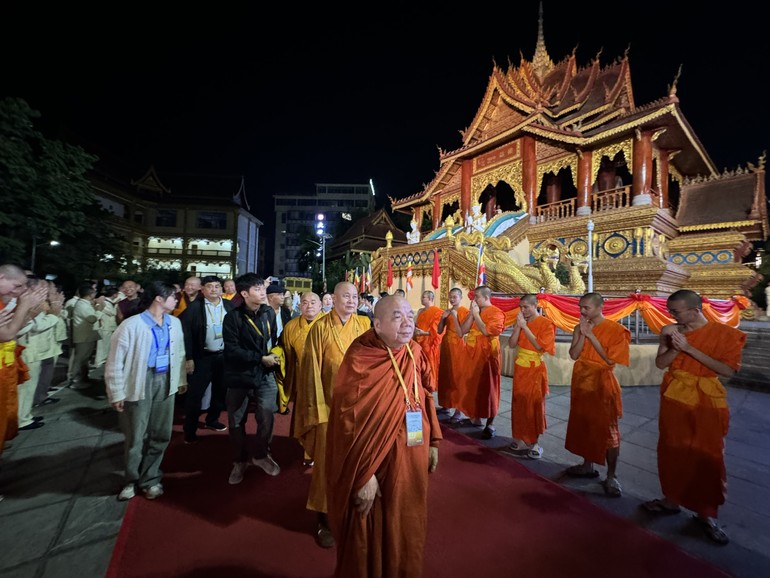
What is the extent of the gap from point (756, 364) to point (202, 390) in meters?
11.8

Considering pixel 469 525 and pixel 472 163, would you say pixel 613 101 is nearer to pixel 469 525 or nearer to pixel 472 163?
pixel 472 163

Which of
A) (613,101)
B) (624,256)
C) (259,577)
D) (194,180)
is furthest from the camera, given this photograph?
(194,180)

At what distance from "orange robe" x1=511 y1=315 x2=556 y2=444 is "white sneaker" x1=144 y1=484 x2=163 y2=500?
12.1ft

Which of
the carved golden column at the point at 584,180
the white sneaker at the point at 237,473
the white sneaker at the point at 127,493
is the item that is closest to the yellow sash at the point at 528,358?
the white sneaker at the point at 237,473

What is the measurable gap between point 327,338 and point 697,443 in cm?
313

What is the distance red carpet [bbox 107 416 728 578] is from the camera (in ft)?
7.18

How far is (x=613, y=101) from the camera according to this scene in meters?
15.0

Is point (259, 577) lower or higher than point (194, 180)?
lower

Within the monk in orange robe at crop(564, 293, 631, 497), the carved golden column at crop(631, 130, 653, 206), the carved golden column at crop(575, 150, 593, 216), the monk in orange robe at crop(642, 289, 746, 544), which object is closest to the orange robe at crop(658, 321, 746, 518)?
the monk in orange robe at crop(642, 289, 746, 544)

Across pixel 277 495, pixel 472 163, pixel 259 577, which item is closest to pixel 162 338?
pixel 277 495

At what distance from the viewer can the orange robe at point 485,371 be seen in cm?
456

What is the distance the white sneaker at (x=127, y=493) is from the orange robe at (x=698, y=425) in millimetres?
4636

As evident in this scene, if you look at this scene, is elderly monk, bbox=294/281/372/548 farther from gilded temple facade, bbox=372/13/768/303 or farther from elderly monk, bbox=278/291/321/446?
gilded temple facade, bbox=372/13/768/303

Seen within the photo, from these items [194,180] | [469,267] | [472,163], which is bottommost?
[469,267]
